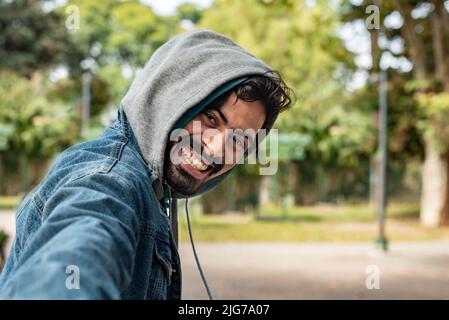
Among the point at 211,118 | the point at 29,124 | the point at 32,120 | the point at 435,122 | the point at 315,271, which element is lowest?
the point at 315,271

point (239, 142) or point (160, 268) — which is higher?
point (239, 142)

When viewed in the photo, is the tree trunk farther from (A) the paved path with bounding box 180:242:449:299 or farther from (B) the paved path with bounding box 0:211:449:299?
(A) the paved path with bounding box 180:242:449:299

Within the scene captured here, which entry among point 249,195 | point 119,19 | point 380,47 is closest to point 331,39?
point 380,47

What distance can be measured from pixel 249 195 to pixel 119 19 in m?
15.9

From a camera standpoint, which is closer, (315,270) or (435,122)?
(315,270)

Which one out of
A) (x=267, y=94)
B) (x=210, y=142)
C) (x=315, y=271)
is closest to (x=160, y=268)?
(x=210, y=142)

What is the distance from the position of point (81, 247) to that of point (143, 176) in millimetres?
295

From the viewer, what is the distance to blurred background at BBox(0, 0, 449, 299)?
430 inches

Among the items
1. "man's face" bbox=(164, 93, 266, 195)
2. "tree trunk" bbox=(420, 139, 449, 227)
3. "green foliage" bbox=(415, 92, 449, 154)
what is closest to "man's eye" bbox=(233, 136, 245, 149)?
"man's face" bbox=(164, 93, 266, 195)

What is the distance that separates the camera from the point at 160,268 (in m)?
1.32

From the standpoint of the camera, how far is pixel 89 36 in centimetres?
3625

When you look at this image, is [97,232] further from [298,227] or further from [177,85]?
[298,227]

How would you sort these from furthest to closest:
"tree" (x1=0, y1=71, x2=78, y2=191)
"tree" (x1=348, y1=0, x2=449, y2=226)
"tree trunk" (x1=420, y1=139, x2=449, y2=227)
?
"tree" (x1=0, y1=71, x2=78, y2=191)
"tree trunk" (x1=420, y1=139, x2=449, y2=227)
"tree" (x1=348, y1=0, x2=449, y2=226)
